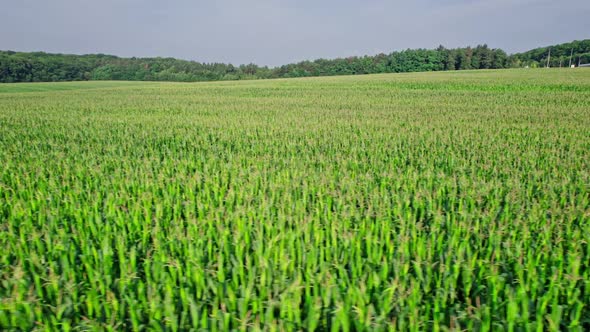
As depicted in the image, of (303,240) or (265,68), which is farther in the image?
(265,68)

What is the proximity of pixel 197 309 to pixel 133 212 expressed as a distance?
6.62ft

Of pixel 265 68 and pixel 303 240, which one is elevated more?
pixel 265 68

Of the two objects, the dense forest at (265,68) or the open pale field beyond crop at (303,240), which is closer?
the open pale field beyond crop at (303,240)

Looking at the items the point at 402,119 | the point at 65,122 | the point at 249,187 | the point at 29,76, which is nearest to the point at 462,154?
the point at 249,187

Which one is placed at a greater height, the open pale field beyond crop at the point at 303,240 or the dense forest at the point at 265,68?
the dense forest at the point at 265,68

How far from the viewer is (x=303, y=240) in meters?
3.37

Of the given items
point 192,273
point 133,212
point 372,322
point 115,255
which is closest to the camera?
point 372,322

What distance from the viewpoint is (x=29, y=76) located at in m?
71.8

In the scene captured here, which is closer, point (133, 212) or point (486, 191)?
point (133, 212)

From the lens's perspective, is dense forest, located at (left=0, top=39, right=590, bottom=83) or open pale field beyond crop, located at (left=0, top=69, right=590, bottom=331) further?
dense forest, located at (left=0, top=39, right=590, bottom=83)

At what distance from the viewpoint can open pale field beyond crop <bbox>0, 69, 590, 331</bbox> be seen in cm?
232

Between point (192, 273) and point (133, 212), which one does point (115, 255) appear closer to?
point (133, 212)

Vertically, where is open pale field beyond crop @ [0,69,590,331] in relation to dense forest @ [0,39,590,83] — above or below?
below

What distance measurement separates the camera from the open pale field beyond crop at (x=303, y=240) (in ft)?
7.62
